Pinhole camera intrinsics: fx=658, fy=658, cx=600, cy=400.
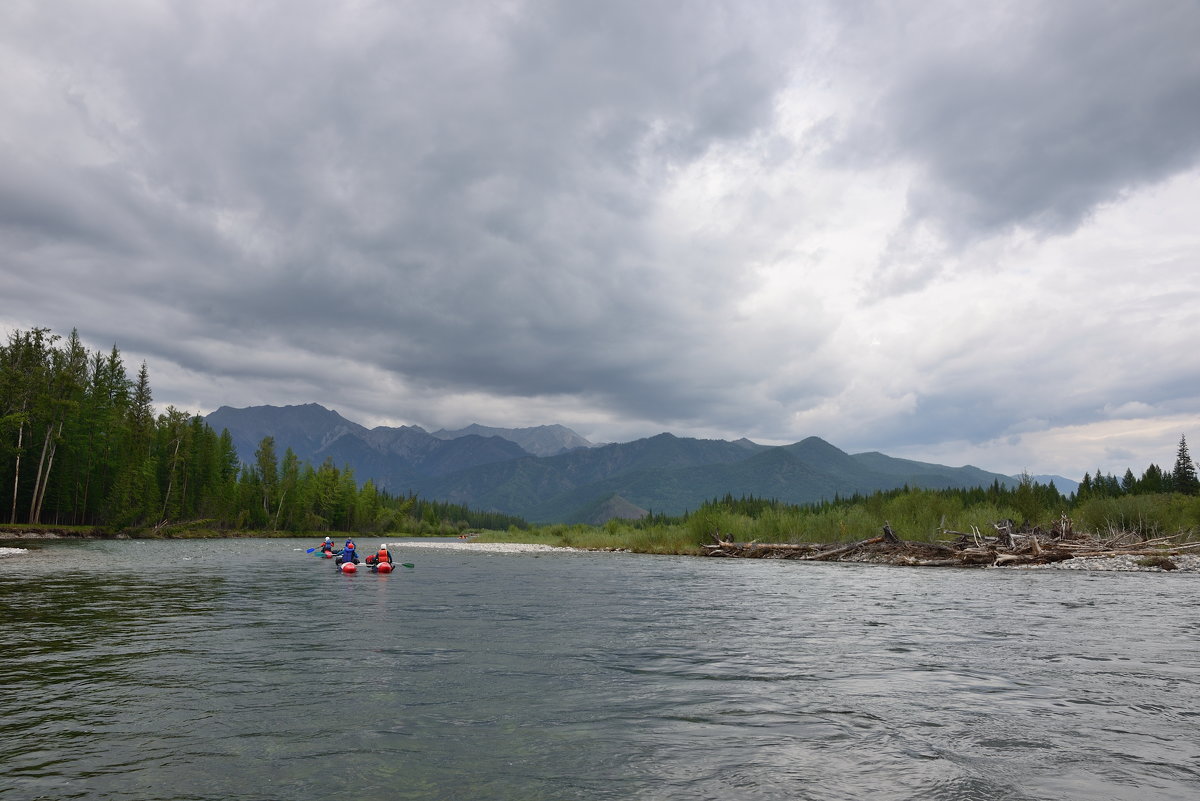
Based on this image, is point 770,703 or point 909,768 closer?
point 909,768

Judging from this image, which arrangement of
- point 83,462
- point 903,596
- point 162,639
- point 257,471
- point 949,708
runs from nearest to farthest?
point 949,708 → point 162,639 → point 903,596 → point 83,462 → point 257,471

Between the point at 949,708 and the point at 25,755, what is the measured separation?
12.4 m

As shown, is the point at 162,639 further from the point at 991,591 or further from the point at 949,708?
→ the point at 991,591

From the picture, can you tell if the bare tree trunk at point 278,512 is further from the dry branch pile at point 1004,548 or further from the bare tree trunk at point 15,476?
the dry branch pile at point 1004,548

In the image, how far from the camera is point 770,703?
10594mm

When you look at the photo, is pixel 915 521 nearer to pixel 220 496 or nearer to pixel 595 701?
pixel 595 701

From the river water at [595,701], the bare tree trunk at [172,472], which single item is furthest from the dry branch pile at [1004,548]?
the bare tree trunk at [172,472]

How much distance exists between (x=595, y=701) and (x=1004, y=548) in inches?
1734

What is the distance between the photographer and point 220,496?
12375 centimetres

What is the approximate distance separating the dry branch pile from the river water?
22.0 metres

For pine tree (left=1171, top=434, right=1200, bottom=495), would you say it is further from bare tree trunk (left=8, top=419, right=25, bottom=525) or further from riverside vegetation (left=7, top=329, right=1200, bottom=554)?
bare tree trunk (left=8, top=419, right=25, bottom=525)

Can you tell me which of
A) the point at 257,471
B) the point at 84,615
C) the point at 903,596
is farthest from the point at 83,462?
the point at 903,596

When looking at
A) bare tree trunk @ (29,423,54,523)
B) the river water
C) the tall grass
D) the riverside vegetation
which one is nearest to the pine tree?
the riverside vegetation

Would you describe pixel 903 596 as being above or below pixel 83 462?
below
